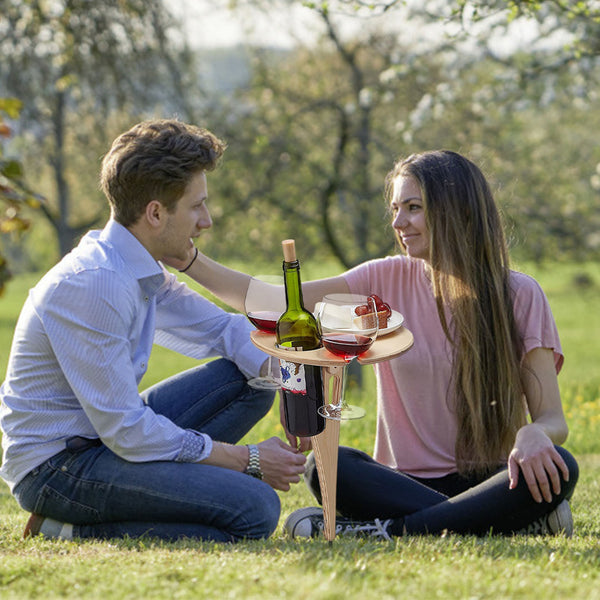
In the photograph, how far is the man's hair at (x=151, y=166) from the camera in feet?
10.6

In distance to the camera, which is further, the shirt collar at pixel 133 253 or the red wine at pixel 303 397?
the shirt collar at pixel 133 253

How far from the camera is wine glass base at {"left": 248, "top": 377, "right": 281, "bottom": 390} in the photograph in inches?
133

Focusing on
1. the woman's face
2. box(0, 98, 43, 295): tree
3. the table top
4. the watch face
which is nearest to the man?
the watch face

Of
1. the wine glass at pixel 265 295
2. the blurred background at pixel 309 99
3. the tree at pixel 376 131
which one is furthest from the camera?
the blurred background at pixel 309 99

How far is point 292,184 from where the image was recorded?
10320 millimetres

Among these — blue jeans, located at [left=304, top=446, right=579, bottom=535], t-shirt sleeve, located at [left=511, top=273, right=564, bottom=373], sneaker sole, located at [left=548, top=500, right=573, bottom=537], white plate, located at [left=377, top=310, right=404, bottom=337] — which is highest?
white plate, located at [left=377, top=310, right=404, bottom=337]

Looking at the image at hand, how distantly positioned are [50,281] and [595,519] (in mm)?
2489

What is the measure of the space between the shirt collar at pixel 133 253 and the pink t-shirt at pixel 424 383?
3.49 feet

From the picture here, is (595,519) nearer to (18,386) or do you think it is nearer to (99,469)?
(99,469)

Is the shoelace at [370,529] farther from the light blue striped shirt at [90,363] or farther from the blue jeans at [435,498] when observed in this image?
the light blue striped shirt at [90,363]

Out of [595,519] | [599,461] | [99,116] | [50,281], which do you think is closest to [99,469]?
[50,281]

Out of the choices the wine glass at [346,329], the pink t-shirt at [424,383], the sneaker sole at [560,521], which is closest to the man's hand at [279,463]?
the wine glass at [346,329]

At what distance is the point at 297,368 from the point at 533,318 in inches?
45.7

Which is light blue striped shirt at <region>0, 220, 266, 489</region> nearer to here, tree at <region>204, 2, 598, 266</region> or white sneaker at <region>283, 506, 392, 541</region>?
white sneaker at <region>283, 506, 392, 541</region>
